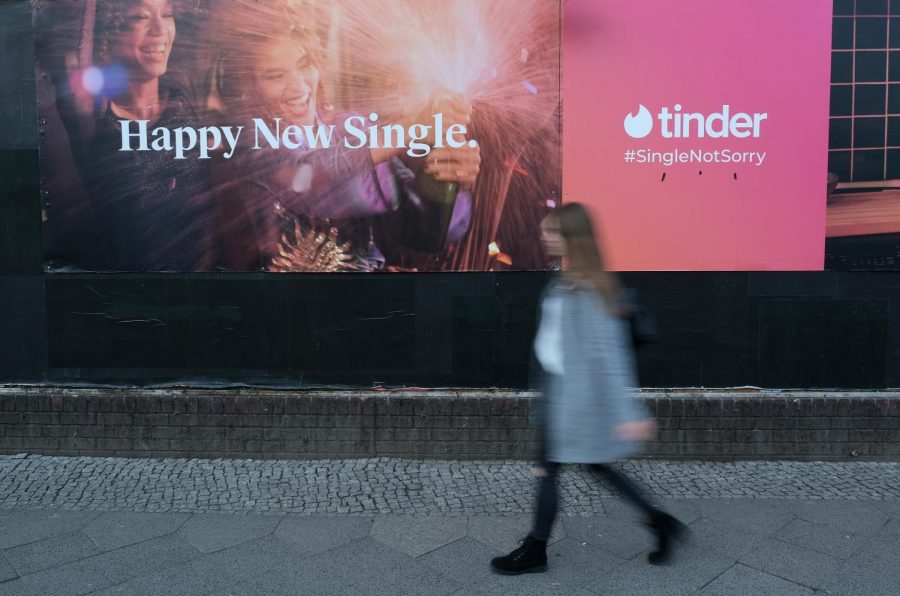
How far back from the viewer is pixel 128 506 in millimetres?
4480

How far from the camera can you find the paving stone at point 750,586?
11.3ft

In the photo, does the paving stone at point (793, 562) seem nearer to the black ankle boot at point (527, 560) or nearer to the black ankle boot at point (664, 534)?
the black ankle boot at point (664, 534)

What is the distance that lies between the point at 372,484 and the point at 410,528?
73cm

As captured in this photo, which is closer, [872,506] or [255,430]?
[872,506]

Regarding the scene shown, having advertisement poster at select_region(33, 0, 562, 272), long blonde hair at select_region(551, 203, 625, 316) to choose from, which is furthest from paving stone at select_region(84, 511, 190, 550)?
long blonde hair at select_region(551, 203, 625, 316)

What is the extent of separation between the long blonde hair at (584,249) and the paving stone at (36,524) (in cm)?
316

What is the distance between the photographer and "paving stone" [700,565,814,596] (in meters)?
3.45

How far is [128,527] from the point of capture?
4172 mm

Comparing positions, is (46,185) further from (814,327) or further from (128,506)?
(814,327)

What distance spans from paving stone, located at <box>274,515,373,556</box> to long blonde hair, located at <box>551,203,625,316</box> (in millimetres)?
1930

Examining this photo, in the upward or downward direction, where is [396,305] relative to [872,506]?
upward

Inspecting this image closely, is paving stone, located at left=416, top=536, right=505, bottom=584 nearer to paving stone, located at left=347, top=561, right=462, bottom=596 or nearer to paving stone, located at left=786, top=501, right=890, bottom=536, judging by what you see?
paving stone, located at left=347, top=561, right=462, bottom=596

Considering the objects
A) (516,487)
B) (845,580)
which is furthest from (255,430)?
(845,580)

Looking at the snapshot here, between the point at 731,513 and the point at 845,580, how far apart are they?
0.85 m
